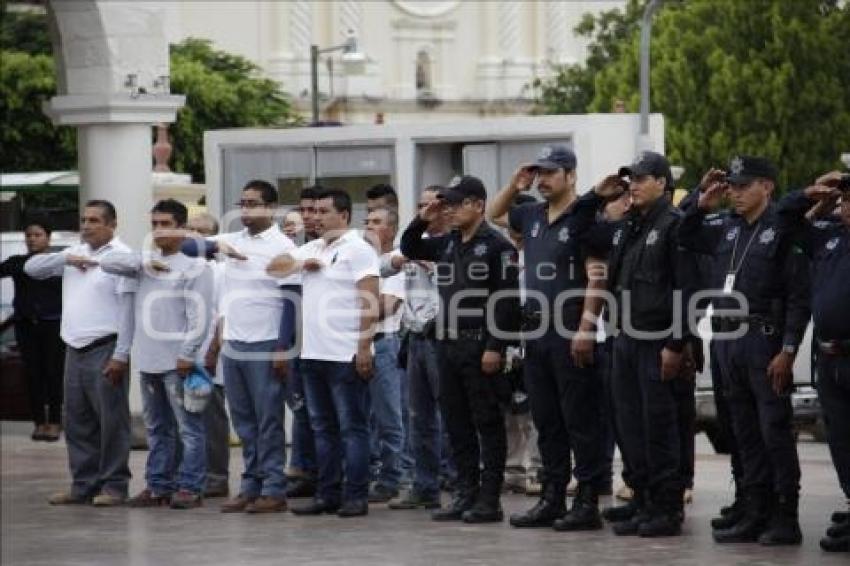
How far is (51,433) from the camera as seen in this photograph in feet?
75.4

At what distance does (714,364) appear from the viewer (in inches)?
589

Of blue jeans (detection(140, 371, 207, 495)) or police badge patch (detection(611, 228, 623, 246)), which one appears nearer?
police badge patch (detection(611, 228, 623, 246))

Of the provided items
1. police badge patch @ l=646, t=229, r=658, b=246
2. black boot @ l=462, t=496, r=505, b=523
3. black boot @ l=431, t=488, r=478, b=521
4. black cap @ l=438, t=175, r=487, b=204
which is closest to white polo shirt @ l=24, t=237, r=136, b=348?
black cap @ l=438, t=175, r=487, b=204

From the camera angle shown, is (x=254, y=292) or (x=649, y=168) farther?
(x=254, y=292)

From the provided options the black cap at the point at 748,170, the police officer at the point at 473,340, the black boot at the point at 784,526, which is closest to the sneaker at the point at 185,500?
the police officer at the point at 473,340

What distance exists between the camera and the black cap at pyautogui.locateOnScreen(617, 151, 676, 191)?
48.3 feet

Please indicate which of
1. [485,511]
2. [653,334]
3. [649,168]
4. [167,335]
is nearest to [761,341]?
[653,334]

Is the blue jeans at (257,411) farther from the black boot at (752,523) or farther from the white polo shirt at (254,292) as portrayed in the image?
the black boot at (752,523)

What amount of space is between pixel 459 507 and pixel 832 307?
3.15 m

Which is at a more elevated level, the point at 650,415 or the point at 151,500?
the point at 650,415

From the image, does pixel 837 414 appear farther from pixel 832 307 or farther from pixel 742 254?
pixel 742 254

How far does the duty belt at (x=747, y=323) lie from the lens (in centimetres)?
1408

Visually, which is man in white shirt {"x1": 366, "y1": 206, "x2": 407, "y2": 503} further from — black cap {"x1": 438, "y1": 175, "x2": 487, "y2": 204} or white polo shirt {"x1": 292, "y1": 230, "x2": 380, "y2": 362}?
black cap {"x1": 438, "y1": 175, "x2": 487, "y2": 204}

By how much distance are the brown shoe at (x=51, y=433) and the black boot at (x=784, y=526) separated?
10.0 metres
